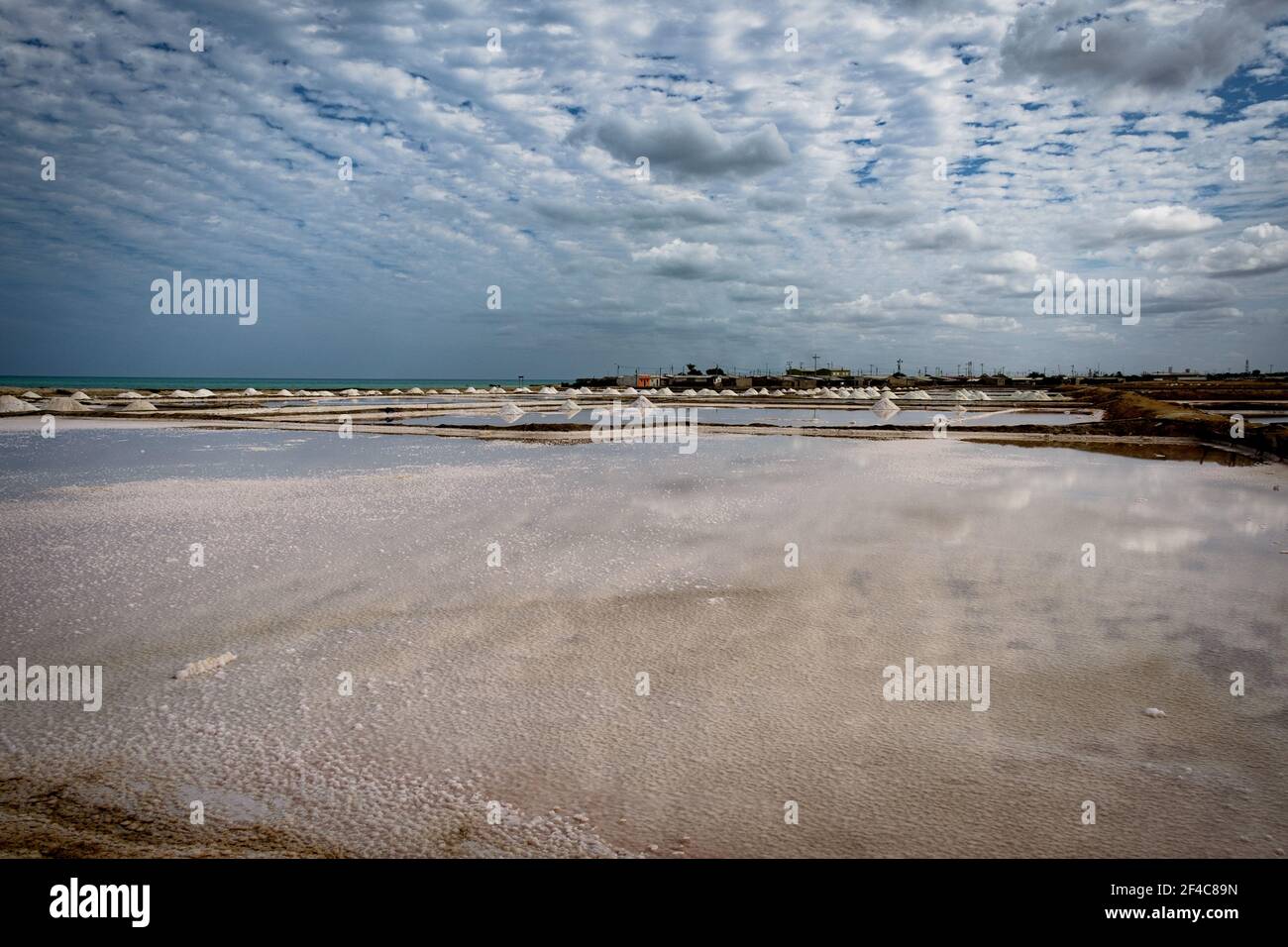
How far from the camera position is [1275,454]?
74.4ft

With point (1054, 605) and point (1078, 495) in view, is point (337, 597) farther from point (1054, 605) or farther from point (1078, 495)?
point (1078, 495)

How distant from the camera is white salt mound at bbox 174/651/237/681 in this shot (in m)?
6.00

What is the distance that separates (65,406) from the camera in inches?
1992

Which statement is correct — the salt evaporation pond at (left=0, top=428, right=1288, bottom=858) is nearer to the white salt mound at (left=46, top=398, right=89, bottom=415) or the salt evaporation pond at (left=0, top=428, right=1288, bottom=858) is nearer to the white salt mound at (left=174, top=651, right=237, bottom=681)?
the white salt mound at (left=174, top=651, right=237, bottom=681)

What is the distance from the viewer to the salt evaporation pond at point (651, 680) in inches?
157

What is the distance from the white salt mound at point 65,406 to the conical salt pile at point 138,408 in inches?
92.8

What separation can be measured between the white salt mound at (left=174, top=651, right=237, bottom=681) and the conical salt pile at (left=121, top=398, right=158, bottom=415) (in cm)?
5117

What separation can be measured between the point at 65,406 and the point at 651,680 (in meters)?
60.3
